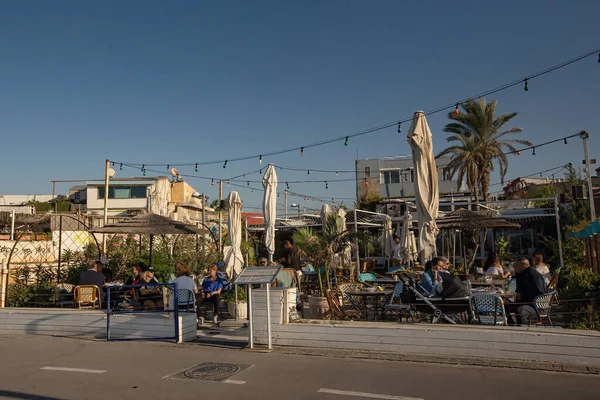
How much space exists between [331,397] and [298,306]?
556 centimetres

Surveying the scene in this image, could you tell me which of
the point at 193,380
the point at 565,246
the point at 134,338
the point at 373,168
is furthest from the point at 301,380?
the point at 373,168

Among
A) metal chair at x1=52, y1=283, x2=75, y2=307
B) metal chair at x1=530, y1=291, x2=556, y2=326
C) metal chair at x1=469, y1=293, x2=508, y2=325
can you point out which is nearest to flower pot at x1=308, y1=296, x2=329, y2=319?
metal chair at x1=469, y1=293, x2=508, y2=325

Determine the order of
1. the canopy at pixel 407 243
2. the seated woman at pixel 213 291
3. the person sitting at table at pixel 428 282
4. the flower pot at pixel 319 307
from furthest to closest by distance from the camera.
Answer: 1. the canopy at pixel 407 243
2. the seated woman at pixel 213 291
3. the flower pot at pixel 319 307
4. the person sitting at table at pixel 428 282

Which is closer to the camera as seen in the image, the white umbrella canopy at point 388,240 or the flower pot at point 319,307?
the flower pot at point 319,307

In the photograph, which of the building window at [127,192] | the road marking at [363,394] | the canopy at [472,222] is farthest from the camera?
the building window at [127,192]

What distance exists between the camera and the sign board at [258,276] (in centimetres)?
734

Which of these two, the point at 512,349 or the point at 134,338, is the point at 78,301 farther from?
the point at 512,349

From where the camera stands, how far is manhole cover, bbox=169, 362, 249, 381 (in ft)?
20.2

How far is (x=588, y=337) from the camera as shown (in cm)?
590

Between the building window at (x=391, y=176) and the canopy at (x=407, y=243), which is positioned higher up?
the building window at (x=391, y=176)

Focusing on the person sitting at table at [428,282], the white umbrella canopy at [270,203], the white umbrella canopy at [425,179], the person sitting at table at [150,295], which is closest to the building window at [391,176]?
the white umbrella canopy at [270,203]

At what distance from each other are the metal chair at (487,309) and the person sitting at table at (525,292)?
201 millimetres

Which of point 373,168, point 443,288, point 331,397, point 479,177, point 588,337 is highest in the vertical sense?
point 373,168

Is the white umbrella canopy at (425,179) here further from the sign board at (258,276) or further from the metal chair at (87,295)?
the metal chair at (87,295)
